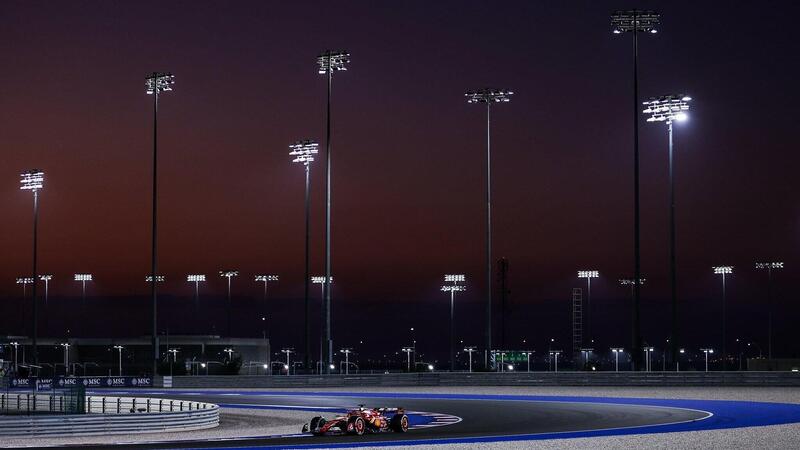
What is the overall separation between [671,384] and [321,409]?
18144mm

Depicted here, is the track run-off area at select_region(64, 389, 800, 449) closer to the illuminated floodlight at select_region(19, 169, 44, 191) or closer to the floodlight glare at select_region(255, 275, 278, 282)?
the illuminated floodlight at select_region(19, 169, 44, 191)

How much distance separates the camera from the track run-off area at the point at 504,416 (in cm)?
2703

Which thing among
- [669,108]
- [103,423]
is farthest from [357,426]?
[669,108]

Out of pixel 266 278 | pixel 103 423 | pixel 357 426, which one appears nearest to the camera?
pixel 357 426

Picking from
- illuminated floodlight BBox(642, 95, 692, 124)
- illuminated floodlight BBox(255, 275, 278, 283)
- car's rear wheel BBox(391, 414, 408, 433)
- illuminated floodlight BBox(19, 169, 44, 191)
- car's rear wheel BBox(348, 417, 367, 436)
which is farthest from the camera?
illuminated floodlight BBox(255, 275, 278, 283)

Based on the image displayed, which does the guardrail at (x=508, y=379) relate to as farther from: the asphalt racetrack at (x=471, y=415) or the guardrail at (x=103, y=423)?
the guardrail at (x=103, y=423)

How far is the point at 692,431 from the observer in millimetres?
27766

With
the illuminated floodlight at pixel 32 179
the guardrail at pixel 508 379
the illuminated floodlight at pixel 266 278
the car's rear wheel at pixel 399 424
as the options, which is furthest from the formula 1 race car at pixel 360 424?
the illuminated floodlight at pixel 266 278

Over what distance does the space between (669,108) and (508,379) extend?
16134mm

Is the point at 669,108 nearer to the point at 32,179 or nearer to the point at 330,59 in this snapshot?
the point at 330,59

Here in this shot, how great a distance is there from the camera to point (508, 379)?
5775 centimetres

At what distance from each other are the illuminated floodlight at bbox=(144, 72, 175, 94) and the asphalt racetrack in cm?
2122

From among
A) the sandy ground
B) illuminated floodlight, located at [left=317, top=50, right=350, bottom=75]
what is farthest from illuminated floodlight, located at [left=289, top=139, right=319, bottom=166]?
the sandy ground

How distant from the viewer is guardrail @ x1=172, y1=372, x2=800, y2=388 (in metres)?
51.8
